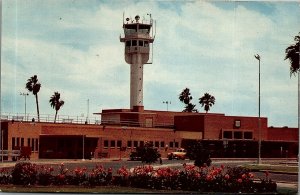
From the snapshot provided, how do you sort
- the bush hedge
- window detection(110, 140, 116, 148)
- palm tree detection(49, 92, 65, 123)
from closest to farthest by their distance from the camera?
the bush hedge, palm tree detection(49, 92, 65, 123), window detection(110, 140, 116, 148)

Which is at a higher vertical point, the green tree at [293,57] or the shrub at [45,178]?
the green tree at [293,57]

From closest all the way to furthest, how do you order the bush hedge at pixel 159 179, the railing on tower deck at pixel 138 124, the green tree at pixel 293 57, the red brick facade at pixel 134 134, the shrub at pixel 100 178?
1. the bush hedge at pixel 159 179
2. the shrub at pixel 100 178
3. the green tree at pixel 293 57
4. the red brick facade at pixel 134 134
5. the railing on tower deck at pixel 138 124

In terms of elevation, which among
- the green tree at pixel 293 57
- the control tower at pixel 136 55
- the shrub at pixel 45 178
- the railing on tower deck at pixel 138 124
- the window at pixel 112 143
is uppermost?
the control tower at pixel 136 55

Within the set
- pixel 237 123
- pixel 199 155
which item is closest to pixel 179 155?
pixel 199 155

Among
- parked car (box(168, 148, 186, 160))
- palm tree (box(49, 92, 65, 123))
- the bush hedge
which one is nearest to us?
the bush hedge

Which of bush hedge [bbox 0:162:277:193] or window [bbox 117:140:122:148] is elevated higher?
window [bbox 117:140:122:148]

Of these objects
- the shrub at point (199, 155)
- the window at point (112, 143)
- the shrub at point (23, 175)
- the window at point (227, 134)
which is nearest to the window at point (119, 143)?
the window at point (112, 143)

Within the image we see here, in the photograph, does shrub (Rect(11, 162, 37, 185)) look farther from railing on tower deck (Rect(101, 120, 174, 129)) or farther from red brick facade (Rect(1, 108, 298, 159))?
railing on tower deck (Rect(101, 120, 174, 129))

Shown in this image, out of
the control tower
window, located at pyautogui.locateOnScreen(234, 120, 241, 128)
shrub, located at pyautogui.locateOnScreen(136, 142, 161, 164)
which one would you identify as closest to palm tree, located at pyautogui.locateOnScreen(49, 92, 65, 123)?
shrub, located at pyautogui.locateOnScreen(136, 142, 161, 164)

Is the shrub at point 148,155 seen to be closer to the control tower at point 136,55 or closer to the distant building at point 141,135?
the distant building at point 141,135

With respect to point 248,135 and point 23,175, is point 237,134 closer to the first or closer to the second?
point 248,135

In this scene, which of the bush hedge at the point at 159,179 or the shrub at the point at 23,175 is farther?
the shrub at the point at 23,175

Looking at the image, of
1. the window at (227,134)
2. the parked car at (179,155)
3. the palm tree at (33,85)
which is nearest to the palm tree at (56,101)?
the palm tree at (33,85)

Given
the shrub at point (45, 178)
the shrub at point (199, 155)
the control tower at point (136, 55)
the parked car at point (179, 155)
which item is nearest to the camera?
the shrub at point (45, 178)
